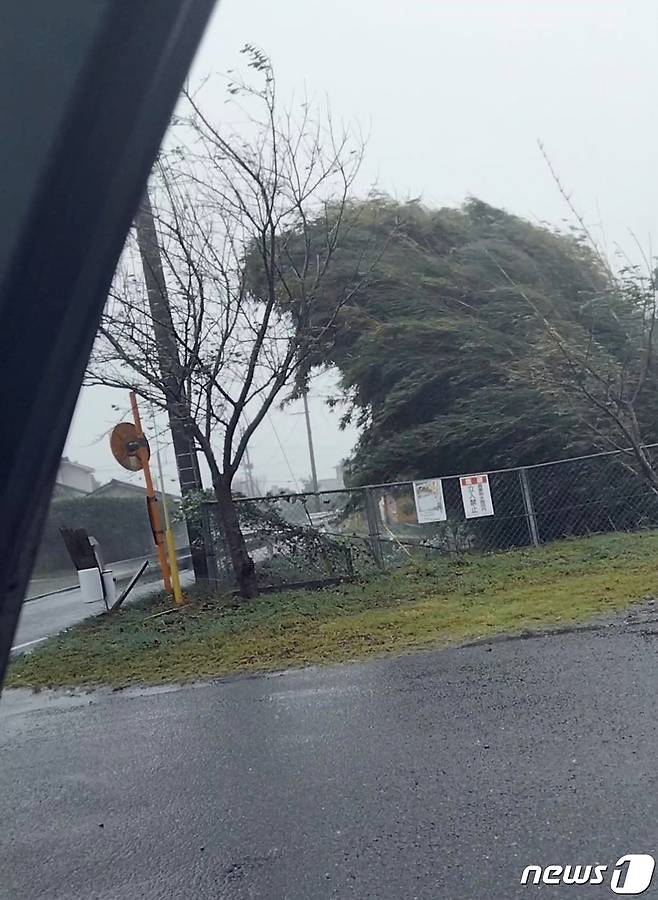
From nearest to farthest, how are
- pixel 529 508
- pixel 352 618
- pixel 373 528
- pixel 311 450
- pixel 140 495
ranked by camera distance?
pixel 352 618 → pixel 373 528 → pixel 529 508 → pixel 140 495 → pixel 311 450

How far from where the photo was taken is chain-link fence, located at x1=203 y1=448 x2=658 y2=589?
12914 mm

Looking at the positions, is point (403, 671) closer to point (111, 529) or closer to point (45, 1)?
point (45, 1)

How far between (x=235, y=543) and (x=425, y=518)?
2903 millimetres

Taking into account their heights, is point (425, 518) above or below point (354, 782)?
above

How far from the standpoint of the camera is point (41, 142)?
2.52 m

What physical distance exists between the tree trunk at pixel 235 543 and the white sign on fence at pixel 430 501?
2.65 m

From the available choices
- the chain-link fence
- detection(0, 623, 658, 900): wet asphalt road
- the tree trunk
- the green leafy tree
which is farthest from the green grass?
the green leafy tree

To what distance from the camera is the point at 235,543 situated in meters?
12.2

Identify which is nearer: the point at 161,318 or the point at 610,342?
the point at 161,318

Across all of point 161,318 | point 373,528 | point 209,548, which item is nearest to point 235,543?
point 209,548

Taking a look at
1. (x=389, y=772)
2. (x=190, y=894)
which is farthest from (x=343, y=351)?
(x=190, y=894)

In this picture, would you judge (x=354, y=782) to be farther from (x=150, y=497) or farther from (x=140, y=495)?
(x=140, y=495)

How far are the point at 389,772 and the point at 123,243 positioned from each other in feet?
10.7

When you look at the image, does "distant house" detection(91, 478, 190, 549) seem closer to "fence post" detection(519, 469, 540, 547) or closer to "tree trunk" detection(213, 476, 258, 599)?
"tree trunk" detection(213, 476, 258, 599)
